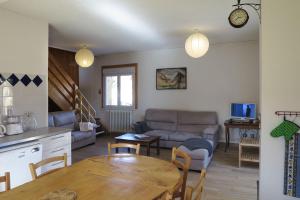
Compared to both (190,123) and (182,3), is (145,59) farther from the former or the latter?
(182,3)

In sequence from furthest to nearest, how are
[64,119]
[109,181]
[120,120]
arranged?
[120,120]
[64,119]
[109,181]

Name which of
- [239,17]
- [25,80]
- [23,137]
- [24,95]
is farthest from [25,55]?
[239,17]

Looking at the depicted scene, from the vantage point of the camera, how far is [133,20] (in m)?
3.64

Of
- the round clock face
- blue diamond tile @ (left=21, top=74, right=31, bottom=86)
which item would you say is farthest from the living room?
the round clock face

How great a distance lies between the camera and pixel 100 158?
212 centimetres

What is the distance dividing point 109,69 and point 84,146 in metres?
2.70

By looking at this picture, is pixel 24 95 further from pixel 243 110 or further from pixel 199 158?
→ pixel 243 110

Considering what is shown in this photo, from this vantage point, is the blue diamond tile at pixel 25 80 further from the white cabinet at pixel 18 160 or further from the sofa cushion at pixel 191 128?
the sofa cushion at pixel 191 128

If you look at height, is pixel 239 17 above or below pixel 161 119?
above

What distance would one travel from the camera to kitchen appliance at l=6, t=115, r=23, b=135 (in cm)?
291

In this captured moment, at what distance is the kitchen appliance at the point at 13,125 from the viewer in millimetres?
2912

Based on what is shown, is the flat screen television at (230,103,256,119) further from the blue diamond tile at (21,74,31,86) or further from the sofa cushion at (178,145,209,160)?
the blue diamond tile at (21,74,31,86)

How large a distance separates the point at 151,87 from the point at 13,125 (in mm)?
4120

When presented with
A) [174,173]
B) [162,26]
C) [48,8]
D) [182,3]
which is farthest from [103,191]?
[162,26]
